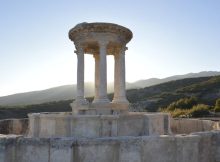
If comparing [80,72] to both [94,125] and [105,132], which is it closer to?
[94,125]

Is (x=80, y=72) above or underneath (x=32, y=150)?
above

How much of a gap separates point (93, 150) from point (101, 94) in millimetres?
8492

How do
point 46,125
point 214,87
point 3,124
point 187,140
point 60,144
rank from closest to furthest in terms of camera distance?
point 60,144
point 187,140
point 46,125
point 3,124
point 214,87

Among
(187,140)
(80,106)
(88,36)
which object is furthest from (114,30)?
(187,140)

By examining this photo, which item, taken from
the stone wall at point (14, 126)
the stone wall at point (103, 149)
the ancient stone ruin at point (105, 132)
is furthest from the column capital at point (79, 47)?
the stone wall at point (103, 149)

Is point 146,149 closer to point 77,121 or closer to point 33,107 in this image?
→ point 77,121

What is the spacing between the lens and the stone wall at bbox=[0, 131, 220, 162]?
6184 mm

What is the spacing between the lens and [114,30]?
49.5 feet

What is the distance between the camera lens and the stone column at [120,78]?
15.8 m

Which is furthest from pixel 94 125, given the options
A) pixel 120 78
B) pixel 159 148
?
pixel 120 78

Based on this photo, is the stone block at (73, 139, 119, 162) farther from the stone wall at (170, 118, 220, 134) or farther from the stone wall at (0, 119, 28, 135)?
the stone wall at (0, 119, 28, 135)

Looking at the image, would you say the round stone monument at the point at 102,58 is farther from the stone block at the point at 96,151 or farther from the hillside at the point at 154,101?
the hillside at the point at 154,101

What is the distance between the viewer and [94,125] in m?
10.7

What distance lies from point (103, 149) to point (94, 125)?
448 cm
